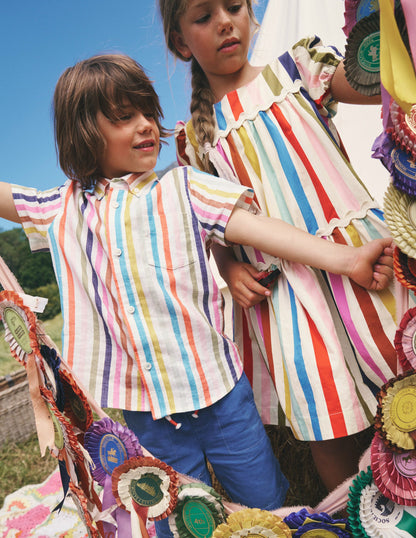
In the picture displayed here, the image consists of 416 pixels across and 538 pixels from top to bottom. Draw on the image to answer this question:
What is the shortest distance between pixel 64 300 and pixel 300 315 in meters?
0.38

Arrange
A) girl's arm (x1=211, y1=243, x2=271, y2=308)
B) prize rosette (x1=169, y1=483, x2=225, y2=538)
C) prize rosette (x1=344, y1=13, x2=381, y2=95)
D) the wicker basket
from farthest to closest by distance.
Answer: the wicker basket < girl's arm (x1=211, y1=243, x2=271, y2=308) < prize rosette (x1=169, y1=483, x2=225, y2=538) < prize rosette (x1=344, y1=13, x2=381, y2=95)

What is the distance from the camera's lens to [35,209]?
0.90 m

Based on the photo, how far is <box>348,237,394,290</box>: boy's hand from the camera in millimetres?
745

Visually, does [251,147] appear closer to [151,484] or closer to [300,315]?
[300,315]

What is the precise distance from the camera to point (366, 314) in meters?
0.79

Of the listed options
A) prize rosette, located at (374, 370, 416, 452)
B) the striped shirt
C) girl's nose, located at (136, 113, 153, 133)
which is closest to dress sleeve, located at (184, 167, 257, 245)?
the striped shirt

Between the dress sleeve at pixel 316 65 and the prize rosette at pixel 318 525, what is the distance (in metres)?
0.64

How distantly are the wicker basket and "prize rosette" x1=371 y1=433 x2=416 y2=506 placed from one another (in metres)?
1.61

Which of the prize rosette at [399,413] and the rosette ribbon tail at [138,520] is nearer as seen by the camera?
the prize rosette at [399,413]

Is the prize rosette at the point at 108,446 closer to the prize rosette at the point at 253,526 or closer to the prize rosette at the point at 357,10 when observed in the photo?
the prize rosette at the point at 253,526

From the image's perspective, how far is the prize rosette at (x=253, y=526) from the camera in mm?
720

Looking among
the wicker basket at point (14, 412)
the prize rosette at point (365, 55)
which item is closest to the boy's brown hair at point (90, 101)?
the prize rosette at point (365, 55)

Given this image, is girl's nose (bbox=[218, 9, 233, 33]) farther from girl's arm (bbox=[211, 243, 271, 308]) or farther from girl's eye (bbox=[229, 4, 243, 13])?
girl's arm (bbox=[211, 243, 271, 308])

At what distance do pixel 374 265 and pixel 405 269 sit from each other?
0.45 feet
